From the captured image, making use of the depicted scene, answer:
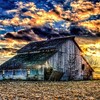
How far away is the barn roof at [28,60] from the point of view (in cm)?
5731

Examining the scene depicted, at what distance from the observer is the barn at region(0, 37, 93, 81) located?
187 feet

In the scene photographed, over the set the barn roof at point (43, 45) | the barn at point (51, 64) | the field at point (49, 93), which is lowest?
the field at point (49, 93)

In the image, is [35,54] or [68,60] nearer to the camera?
[68,60]

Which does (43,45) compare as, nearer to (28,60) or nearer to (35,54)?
(35,54)

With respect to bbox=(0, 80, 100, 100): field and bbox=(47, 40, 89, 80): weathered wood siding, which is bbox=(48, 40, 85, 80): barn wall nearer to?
bbox=(47, 40, 89, 80): weathered wood siding

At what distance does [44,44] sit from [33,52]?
107 inches

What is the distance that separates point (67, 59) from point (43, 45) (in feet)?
20.6

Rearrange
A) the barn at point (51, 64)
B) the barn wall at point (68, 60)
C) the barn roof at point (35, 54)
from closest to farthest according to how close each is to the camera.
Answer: the barn at point (51, 64) < the barn roof at point (35, 54) < the barn wall at point (68, 60)

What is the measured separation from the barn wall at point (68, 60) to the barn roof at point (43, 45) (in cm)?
96

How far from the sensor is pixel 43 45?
210 ft

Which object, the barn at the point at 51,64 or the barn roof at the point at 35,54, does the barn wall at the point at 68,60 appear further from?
the barn roof at the point at 35,54

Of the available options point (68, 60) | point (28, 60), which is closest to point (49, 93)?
point (28, 60)

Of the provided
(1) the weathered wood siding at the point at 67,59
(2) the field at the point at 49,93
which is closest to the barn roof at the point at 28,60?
(1) the weathered wood siding at the point at 67,59

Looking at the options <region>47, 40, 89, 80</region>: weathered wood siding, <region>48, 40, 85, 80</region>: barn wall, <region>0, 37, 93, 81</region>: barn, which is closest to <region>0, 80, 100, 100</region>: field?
<region>0, 37, 93, 81</region>: barn
